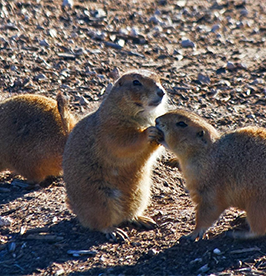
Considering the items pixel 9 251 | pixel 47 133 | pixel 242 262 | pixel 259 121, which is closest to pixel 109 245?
pixel 9 251

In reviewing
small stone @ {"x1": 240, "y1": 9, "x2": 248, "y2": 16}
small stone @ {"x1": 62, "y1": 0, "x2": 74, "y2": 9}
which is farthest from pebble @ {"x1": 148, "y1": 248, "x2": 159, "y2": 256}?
small stone @ {"x1": 240, "y1": 9, "x2": 248, "y2": 16}

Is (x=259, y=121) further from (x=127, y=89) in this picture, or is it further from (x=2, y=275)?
(x=2, y=275)

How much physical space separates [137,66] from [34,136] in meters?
3.44

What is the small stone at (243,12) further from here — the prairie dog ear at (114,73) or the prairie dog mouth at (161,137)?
the prairie dog mouth at (161,137)

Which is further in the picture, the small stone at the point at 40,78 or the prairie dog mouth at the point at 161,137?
the small stone at the point at 40,78

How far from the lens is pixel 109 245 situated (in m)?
6.20

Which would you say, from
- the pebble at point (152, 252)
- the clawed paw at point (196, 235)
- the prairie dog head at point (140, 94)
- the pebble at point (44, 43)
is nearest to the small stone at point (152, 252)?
the pebble at point (152, 252)

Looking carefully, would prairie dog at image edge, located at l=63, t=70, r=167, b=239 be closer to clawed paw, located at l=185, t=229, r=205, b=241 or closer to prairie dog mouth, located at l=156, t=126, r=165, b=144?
prairie dog mouth, located at l=156, t=126, r=165, b=144

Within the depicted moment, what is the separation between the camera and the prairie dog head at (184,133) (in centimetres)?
621

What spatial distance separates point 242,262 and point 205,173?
3.31 feet

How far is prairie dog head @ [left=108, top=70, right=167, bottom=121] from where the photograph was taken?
21.3 ft

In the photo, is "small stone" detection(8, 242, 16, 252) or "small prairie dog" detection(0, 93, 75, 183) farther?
"small prairie dog" detection(0, 93, 75, 183)

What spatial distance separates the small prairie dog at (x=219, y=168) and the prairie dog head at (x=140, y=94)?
12.6 inches

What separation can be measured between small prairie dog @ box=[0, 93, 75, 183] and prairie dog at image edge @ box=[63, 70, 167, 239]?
89 cm
